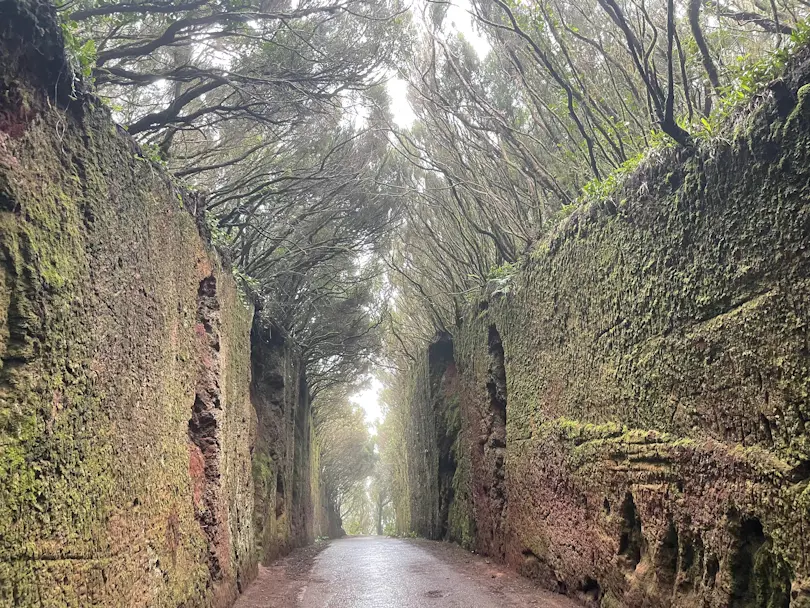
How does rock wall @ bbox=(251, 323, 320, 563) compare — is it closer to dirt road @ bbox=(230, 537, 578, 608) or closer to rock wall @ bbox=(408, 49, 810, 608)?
dirt road @ bbox=(230, 537, 578, 608)

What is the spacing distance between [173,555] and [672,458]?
376 cm

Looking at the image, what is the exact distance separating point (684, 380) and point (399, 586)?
14.8 ft

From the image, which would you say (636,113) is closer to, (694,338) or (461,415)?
(694,338)

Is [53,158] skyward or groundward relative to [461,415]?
skyward

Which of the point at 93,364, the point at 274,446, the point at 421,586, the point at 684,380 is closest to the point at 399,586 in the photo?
the point at 421,586

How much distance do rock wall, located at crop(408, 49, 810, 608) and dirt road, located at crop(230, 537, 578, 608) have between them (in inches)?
19.2

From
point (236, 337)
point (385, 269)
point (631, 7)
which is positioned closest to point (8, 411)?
point (236, 337)

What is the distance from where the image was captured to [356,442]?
3716 cm

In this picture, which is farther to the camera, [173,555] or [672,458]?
[173,555]

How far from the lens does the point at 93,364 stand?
3.19 m

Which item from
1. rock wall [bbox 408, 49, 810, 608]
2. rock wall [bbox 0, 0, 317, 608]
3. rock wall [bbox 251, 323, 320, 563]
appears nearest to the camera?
rock wall [bbox 0, 0, 317, 608]

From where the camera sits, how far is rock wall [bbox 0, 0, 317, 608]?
2.56 meters

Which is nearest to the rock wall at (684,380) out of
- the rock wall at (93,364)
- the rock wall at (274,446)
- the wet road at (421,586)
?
the wet road at (421,586)

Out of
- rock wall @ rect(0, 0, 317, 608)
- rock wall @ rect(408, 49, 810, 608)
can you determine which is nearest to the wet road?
rock wall @ rect(408, 49, 810, 608)
